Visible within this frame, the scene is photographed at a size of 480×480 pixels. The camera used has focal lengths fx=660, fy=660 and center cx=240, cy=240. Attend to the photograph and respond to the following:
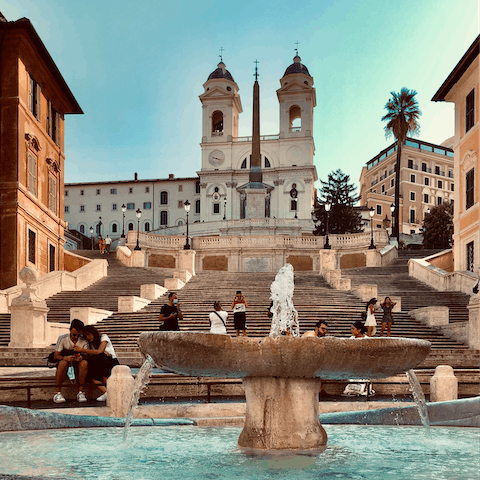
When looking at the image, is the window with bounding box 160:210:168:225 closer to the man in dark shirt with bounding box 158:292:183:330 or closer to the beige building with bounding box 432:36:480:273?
the beige building with bounding box 432:36:480:273

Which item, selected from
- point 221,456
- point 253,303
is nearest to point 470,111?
point 253,303

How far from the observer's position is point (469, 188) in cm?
2995

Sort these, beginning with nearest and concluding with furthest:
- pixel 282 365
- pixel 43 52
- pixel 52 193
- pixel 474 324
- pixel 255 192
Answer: pixel 282 365 < pixel 474 324 < pixel 43 52 < pixel 52 193 < pixel 255 192

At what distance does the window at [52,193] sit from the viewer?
32797 mm

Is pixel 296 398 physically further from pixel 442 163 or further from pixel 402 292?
pixel 442 163

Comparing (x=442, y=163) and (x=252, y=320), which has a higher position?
(x=442, y=163)

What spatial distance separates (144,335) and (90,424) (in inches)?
83.5

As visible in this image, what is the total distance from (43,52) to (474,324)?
23.6 m

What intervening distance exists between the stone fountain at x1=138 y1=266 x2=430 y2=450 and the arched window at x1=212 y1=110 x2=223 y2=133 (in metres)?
85.8

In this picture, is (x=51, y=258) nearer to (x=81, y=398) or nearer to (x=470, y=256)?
(x=470, y=256)

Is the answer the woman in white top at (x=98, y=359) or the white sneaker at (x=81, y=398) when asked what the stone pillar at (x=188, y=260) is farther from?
the white sneaker at (x=81, y=398)

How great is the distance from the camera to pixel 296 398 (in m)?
6.40

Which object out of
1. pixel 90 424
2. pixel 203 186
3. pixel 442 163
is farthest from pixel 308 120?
pixel 90 424

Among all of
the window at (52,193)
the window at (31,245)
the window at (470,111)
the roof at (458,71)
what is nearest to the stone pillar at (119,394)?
the window at (31,245)
